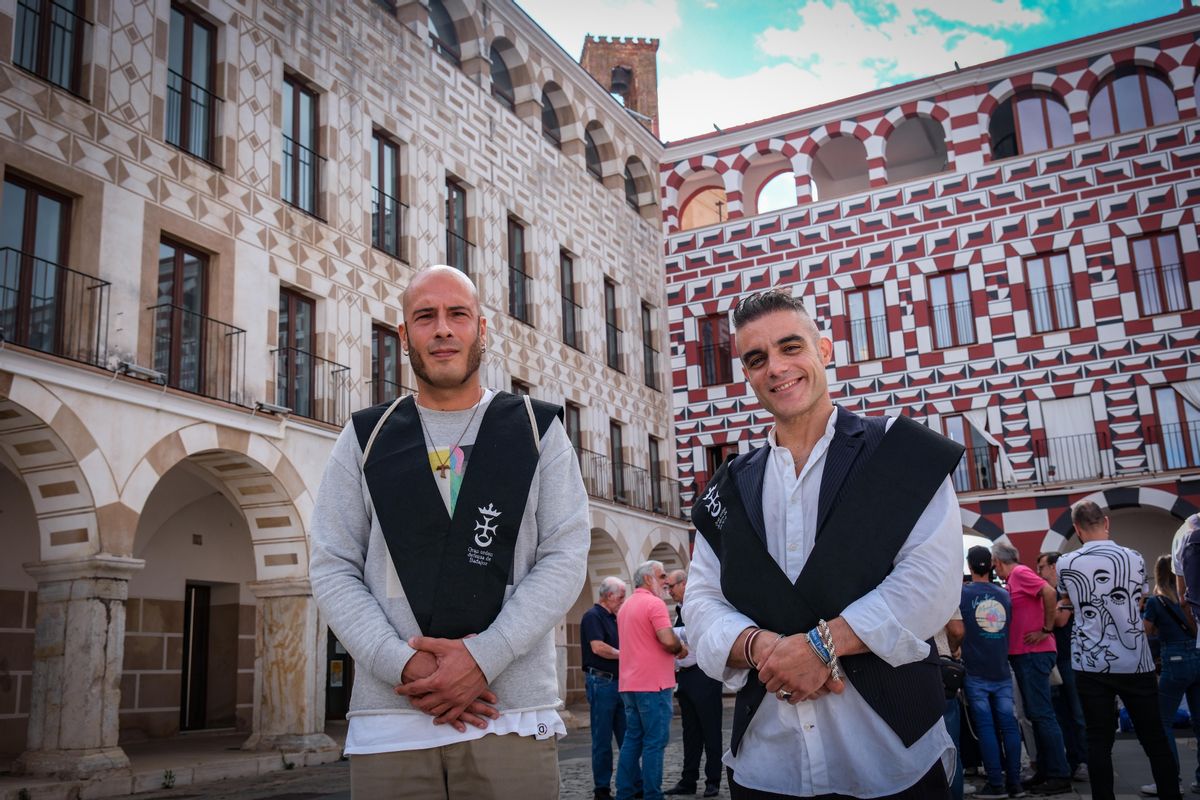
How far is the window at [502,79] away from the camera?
2289 cm

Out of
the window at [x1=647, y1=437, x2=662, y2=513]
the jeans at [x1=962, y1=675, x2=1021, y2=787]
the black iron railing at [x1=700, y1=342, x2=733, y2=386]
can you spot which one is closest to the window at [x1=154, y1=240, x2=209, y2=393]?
the jeans at [x1=962, y1=675, x2=1021, y2=787]

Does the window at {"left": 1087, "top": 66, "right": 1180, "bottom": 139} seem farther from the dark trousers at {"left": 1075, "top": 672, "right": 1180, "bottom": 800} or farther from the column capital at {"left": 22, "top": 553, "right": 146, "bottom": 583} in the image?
the column capital at {"left": 22, "top": 553, "right": 146, "bottom": 583}

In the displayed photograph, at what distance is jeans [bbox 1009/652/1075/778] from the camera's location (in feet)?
26.6

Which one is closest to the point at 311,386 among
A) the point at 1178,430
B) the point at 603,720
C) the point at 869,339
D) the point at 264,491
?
the point at 264,491

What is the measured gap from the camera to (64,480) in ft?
37.9

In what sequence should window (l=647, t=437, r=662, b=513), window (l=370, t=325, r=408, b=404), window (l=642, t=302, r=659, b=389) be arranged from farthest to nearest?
window (l=642, t=302, r=659, b=389) → window (l=647, t=437, r=662, b=513) → window (l=370, t=325, r=408, b=404)

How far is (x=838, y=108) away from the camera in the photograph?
27.3 meters

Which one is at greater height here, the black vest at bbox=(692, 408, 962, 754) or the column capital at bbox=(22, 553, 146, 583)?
the column capital at bbox=(22, 553, 146, 583)

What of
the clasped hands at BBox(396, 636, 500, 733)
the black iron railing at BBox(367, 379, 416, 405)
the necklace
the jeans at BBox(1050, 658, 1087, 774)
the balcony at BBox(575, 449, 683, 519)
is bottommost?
the jeans at BBox(1050, 658, 1087, 774)

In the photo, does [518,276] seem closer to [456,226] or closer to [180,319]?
[456,226]

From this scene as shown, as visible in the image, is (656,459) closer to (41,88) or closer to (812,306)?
(812,306)

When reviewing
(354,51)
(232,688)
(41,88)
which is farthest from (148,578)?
(354,51)

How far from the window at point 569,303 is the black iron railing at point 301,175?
24.3 ft

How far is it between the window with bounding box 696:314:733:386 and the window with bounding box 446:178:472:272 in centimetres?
907
